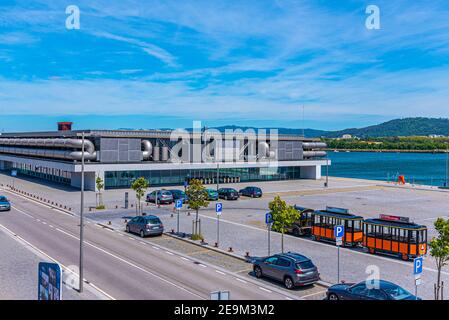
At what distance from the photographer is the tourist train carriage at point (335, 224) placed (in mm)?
29016

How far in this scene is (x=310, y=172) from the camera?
262 ft

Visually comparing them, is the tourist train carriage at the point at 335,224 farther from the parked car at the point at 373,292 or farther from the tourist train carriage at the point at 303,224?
the parked car at the point at 373,292

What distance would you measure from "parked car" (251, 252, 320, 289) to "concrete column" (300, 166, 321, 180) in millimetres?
59259

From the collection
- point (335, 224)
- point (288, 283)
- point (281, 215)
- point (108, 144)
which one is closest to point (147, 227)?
point (281, 215)

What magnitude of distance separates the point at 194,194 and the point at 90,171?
29511mm

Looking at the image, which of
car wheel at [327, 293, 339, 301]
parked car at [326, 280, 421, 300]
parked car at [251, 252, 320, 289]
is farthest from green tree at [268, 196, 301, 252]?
parked car at [326, 280, 421, 300]

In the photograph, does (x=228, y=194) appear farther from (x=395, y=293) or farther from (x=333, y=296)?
(x=395, y=293)

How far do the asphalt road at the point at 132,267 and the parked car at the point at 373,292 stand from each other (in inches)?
99.5

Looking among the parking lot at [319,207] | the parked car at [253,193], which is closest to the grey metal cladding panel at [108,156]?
the parking lot at [319,207]

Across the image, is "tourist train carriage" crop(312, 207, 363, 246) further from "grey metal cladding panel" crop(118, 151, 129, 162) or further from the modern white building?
"grey metal cladding panel" crop(118, 151, 129, 162)

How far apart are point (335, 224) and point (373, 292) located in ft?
44.7

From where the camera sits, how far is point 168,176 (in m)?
65.1

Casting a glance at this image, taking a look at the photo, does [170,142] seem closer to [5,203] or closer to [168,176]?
[168,176]
